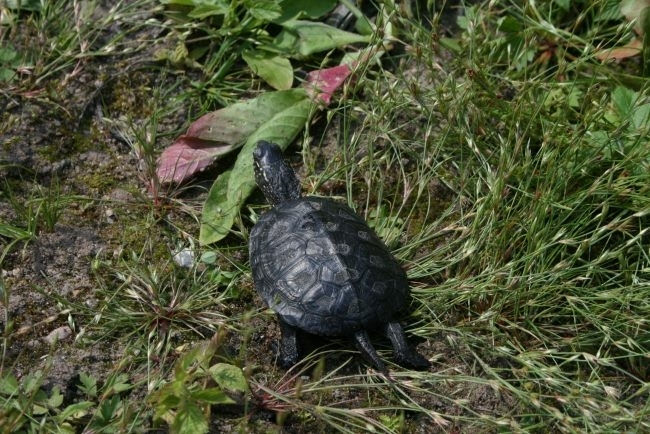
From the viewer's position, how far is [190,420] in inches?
96.1

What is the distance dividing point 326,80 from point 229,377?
175 cm

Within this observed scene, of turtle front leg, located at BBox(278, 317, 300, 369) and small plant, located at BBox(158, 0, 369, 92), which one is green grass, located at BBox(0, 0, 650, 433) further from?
small plant, located at BBox(158, 0, 369, 92)

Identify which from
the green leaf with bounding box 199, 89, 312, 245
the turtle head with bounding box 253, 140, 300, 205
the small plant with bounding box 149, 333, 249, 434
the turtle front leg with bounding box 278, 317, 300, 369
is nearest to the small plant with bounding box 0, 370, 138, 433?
the small plant with bounding box 149, 333, 249, 434

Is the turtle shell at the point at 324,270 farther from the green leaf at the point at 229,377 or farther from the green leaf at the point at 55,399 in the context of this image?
the green leaf at the point at 55,399

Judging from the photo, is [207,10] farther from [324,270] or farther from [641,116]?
[641,116]

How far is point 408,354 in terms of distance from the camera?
289 centimetres

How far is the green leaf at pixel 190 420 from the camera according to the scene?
7.95ft

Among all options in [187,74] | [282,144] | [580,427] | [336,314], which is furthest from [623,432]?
[187,74]

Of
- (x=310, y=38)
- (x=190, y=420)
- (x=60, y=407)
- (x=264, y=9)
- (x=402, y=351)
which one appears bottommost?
(x=402, y=351)

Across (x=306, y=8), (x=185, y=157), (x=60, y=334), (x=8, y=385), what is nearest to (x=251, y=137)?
(x=185, y=157)

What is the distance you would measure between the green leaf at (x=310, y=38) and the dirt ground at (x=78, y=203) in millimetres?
530

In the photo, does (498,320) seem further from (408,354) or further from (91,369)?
(91,369)

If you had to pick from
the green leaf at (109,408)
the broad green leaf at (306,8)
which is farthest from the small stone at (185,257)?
the broad green leaf at (306,8)

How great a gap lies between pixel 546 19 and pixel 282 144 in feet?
4.49
